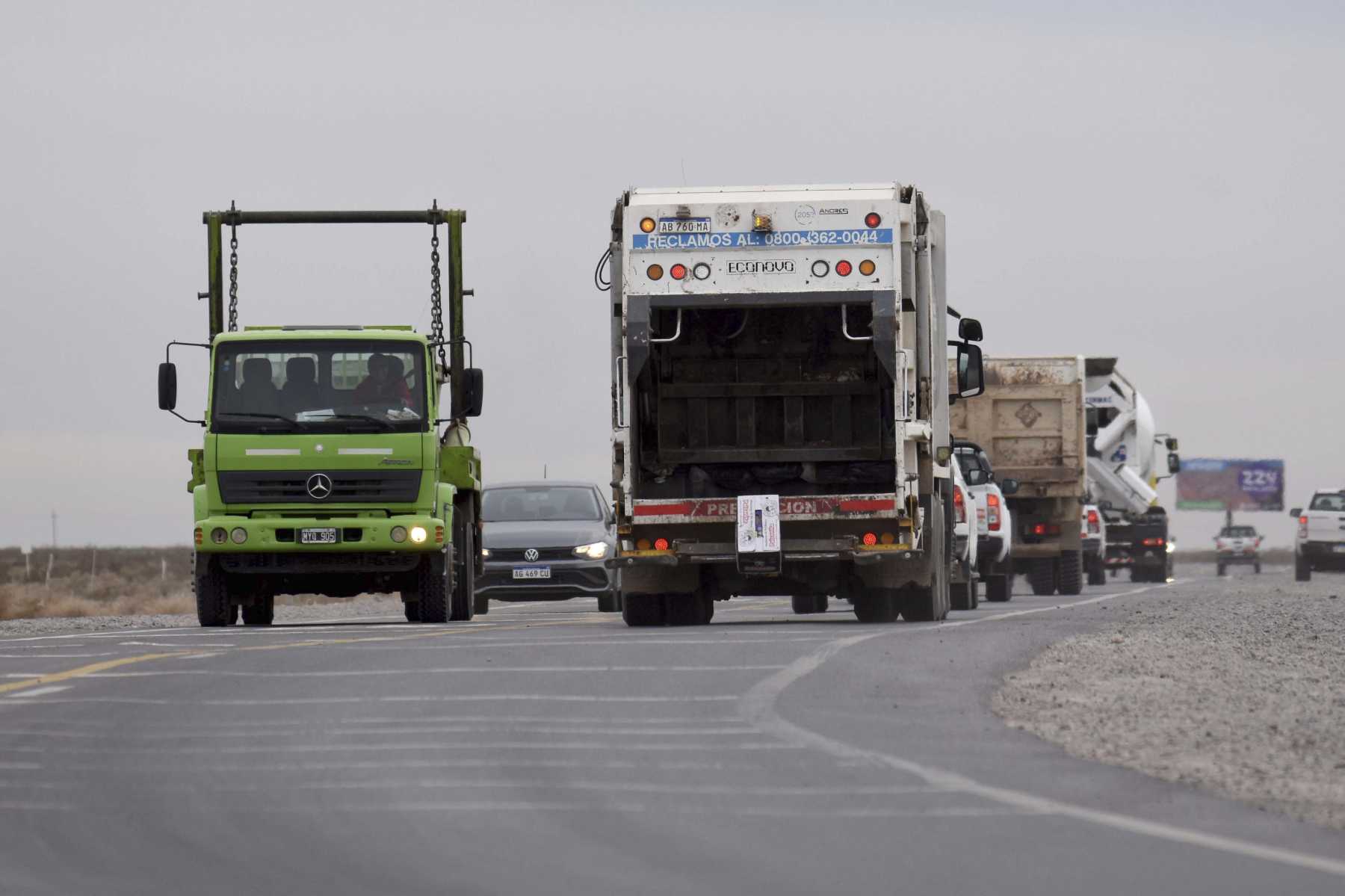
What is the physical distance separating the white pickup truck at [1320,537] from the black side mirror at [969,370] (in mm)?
30139

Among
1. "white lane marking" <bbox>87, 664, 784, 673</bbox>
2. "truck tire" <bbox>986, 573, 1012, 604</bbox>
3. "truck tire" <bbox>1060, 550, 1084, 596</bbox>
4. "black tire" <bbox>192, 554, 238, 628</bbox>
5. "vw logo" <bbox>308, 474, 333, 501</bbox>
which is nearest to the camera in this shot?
"white lane marking" <bbox>87, 664, 784, 673</bbox>

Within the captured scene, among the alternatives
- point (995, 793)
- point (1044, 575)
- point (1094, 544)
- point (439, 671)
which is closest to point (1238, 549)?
point (1094, 544)

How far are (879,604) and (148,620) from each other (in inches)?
459

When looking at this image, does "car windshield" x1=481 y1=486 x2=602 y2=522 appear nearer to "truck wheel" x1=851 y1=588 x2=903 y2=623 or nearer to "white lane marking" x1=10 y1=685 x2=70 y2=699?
"truck wheel" x1=851 y1=588 x2=903 y2=623

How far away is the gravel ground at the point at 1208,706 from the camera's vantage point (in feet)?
30.1

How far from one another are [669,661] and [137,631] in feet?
29.0

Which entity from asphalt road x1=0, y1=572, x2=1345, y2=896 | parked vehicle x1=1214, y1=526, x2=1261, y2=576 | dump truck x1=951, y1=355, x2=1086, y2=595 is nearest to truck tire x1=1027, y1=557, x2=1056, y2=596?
dump truck x1=951, y1=355, x2=1086, y2=595

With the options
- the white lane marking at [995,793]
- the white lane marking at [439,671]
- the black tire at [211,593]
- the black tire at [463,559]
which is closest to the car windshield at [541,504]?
the black tire at [463,559]

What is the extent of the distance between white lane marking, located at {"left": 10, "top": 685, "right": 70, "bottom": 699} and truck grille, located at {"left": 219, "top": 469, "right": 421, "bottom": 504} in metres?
8.47

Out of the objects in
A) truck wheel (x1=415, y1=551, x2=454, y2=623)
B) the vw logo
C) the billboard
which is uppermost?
the billboard

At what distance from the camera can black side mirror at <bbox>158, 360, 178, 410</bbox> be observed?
2170cm

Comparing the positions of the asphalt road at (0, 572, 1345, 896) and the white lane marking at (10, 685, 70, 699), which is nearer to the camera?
the asphalt road at (0, 572, 1345, 896)

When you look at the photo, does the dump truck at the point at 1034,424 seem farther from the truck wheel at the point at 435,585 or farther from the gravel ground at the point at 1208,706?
the gravel ground at the point at 1208,706

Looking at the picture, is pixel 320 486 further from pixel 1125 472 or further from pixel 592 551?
pixel 1125 472
